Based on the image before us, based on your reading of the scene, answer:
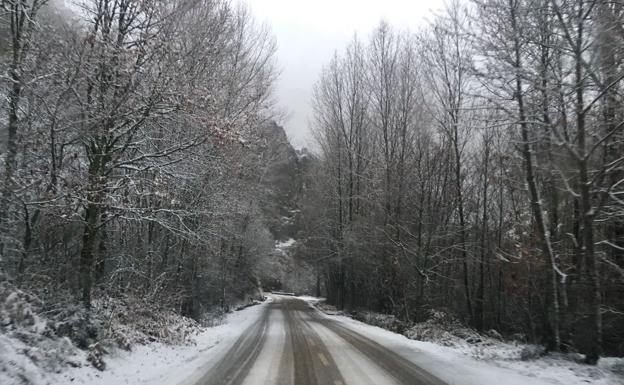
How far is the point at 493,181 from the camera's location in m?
14.4

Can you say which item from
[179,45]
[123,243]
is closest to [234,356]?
[123,243]

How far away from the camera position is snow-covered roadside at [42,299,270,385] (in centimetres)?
776

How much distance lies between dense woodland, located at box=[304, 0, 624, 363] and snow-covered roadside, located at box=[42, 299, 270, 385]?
8.33 m

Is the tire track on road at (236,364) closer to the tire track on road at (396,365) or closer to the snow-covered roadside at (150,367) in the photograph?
the snow-covered roadside at (150,367)

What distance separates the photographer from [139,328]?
12.2m

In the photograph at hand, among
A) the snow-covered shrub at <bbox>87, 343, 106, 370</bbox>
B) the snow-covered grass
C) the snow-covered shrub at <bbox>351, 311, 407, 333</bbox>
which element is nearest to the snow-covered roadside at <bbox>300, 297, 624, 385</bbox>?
the snow-covered grass

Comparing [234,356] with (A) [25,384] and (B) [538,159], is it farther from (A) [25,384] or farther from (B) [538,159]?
(B) [538,159]

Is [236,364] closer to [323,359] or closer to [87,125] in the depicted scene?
[323,359]

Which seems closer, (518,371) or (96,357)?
(96,357)

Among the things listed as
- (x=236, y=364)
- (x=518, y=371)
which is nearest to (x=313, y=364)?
(x=236, y=364)

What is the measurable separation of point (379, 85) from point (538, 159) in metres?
18.1

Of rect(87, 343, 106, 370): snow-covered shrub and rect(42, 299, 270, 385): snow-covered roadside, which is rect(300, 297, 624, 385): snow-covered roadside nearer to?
rect(42, 299, 270, 385): snow-covered roadside

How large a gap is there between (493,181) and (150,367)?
35.7ft

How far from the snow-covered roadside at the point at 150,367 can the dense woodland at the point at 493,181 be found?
27.3 ft
